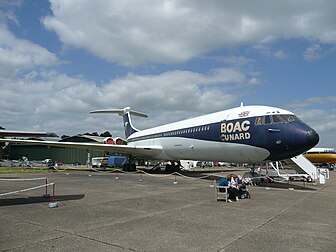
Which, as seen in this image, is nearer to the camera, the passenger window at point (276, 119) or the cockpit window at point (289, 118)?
the cockpit window at point (289, 118)

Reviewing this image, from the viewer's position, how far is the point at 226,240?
5586 millimetres

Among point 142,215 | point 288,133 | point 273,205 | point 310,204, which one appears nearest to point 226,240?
point 142,215

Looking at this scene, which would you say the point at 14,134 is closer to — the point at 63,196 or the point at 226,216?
the point at 63,196

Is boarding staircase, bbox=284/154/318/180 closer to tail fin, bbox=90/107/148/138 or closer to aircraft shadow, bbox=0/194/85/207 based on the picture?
aircraft shadow, bbox=0/194/85/207

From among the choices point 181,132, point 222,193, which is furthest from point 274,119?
point 181,132

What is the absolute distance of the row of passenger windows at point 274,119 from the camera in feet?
47.2

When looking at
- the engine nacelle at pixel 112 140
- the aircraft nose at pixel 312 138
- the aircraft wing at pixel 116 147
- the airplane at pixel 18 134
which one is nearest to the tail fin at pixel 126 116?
the engine nacelle at pixel 112 140

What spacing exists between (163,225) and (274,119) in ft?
32.6

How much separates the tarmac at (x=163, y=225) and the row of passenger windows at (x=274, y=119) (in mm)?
4937

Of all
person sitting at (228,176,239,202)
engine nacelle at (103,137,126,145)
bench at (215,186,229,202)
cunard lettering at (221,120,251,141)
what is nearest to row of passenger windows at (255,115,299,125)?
cunard lettering at (221,120,251,141)

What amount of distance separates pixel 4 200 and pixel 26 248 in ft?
19.6

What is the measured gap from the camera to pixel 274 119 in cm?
1466

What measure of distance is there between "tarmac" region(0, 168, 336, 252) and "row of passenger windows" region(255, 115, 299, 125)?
4.94m

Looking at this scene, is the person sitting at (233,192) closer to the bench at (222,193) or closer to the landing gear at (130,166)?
the bench at (222,193)
